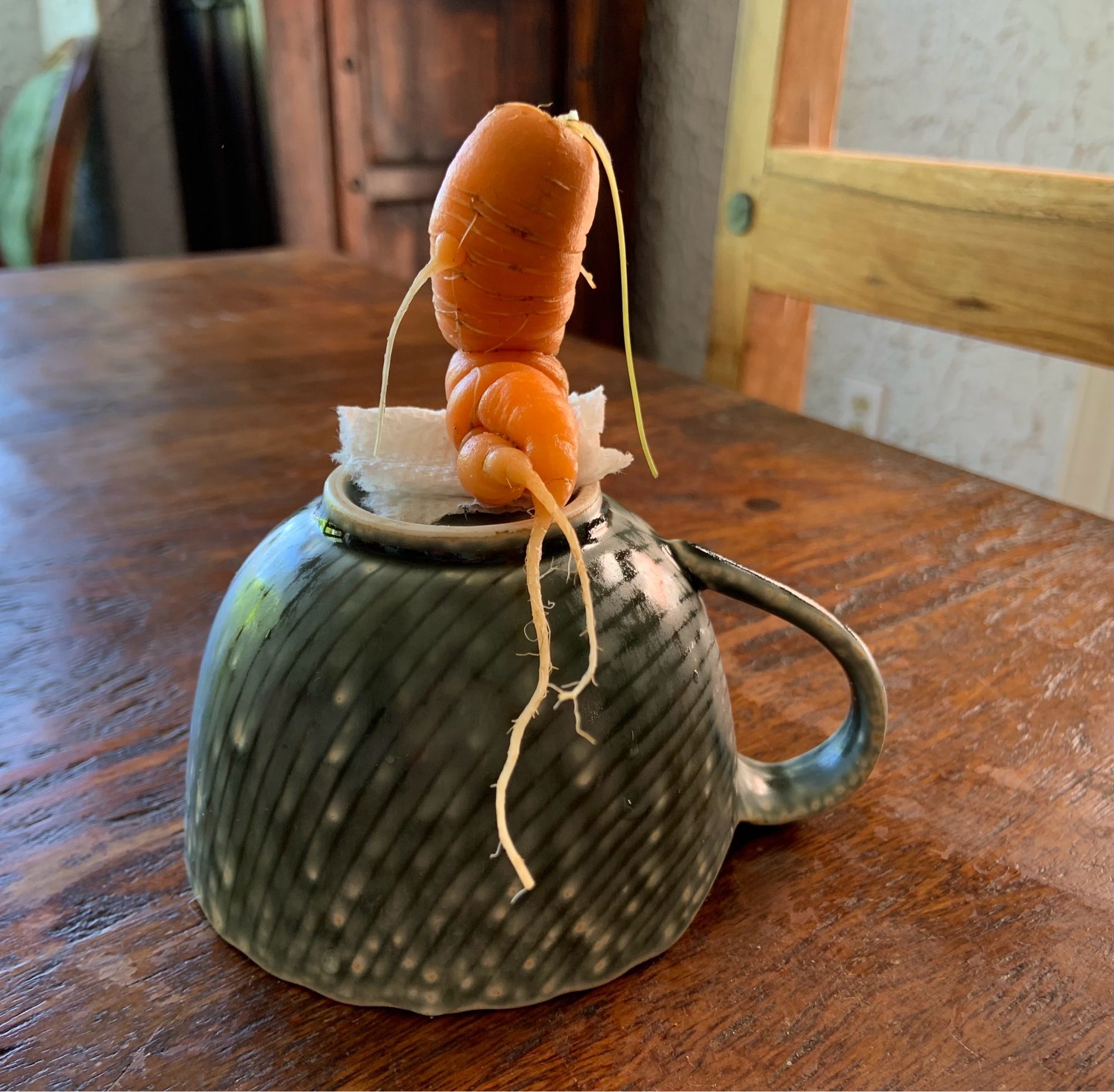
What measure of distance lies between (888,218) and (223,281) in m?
0.91

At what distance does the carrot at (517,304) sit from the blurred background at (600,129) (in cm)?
107

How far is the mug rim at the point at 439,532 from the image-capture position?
0.35 metres

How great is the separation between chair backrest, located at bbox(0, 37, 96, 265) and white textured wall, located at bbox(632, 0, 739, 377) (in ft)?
4.27

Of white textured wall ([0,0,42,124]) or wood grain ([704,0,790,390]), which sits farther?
white textured wall ([0,0,42,124])

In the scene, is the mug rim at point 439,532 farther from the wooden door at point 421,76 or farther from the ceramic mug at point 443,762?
the wooden door at point 421,76

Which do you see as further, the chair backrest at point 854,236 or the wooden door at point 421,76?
the wooden door at point 421,76

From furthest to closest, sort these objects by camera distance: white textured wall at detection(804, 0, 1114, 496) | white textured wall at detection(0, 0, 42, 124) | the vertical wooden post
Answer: white textured wall at detection(0, 0, 42, 124) → white textured wall at detection(804, 0, 1114, 496) → the vertical wooden post

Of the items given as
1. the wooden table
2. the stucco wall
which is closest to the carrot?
the wooden table

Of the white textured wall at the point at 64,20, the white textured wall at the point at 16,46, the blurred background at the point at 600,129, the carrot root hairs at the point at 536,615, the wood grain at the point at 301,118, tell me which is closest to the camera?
the carrot root hairs at the point at 536,615

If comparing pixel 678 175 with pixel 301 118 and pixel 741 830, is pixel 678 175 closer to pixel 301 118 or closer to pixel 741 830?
pixel 301 118

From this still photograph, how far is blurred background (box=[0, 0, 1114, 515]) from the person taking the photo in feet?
5.70

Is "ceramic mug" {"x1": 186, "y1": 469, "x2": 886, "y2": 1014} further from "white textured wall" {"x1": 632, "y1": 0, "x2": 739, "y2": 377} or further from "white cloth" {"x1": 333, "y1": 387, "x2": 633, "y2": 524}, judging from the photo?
"white textured wall" {"x1": 632, "y1": 0, "x2": 739, "y2": 377}

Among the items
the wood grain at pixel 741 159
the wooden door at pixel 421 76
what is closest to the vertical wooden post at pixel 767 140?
the wood grain at pixel 741 159

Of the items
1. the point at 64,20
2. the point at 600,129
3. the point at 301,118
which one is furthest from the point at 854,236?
the point at 64,20
